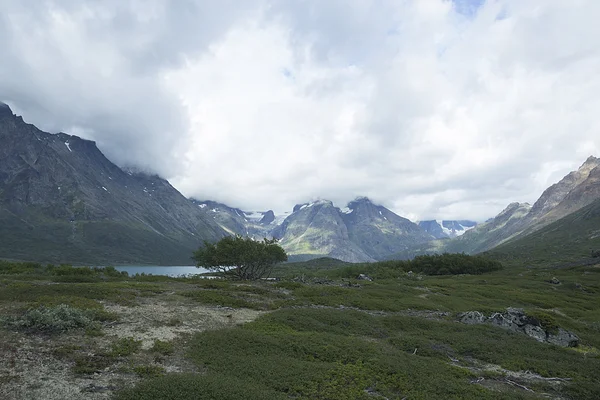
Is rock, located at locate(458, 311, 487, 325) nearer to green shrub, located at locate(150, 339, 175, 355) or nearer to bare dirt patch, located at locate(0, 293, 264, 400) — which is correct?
bare dirt patch, located at locate(0, 293, 264, 400)

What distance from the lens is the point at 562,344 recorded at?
3903cm

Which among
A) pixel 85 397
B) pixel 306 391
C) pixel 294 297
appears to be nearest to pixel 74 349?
pixel 85 397

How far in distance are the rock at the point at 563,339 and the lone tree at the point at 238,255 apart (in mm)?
58814

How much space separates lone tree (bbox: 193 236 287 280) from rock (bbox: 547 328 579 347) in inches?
2316

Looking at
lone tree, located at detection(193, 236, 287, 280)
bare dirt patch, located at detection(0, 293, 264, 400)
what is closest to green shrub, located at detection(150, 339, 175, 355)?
bare dirt patch, located at detection(0, 293, 264, 400)

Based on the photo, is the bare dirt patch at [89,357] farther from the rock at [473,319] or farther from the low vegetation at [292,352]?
the rock at [473,319]

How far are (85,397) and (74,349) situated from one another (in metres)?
6.80

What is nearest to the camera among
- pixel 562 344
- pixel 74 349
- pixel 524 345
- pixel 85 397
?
pixel 85 397

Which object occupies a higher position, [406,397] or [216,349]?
[216,349]

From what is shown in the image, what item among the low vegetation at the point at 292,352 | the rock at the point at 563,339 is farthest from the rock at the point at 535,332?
the low vegetation at the point at 292,352

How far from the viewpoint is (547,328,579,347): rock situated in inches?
1534

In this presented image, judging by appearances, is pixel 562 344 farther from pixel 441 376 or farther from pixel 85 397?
pixel 85 397

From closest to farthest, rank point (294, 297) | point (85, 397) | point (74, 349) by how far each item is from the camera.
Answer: point (85, 397) < point (74, 349) < point (294, 297)

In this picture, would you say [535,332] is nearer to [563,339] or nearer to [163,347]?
[563,339]
